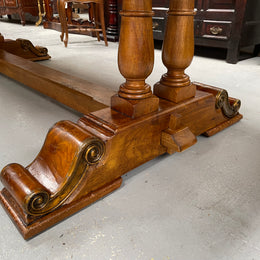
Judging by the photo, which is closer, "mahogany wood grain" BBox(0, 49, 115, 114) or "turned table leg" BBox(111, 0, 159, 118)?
"turned table leg" BBox(111, 0, 159, 118)

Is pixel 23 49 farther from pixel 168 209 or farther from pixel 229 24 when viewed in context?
pixel 168 209

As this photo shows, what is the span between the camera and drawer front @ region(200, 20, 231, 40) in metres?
2.08

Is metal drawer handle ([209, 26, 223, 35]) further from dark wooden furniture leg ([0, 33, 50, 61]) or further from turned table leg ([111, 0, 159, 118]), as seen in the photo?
turned table leg ([111, 0, 159, 118])

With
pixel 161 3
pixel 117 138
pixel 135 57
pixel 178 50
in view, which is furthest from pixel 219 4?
pixel 117 138

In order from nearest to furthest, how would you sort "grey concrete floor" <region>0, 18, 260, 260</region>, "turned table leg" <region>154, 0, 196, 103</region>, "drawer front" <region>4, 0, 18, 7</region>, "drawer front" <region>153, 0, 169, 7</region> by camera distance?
"grey concrete floor" <region>0, 18, 260, 260</region>
"turned table leg" <region>154, 0, 196, 103</region>
"drawer front" <region>153, 0, 169, 7</region>
"drawer front" <region>4, 0, 18, 7</region>

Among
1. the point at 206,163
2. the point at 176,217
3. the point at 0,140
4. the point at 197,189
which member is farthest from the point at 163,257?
the point at 0,140

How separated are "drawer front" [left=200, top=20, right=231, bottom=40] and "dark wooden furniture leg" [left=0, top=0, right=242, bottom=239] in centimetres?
148

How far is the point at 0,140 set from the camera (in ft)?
3.09

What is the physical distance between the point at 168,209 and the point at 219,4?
6.35ft

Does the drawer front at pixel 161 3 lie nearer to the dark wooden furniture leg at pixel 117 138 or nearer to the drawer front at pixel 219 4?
the drawer front at pixel 219 4

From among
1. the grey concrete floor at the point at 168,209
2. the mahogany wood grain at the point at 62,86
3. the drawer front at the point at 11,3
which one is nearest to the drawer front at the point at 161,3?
the mahogany wood grain at the point at 62,86

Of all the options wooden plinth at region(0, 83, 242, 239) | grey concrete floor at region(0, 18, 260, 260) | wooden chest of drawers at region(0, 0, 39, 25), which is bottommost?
grey concrete floor at region(0, 18, 260, 260)

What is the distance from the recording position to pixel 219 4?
80.7 inches

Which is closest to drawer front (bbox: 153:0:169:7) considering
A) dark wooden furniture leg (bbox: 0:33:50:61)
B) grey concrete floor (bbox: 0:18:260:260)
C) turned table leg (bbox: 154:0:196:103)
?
dark wooden furniture leg (bbox: 0:33:50:61)
